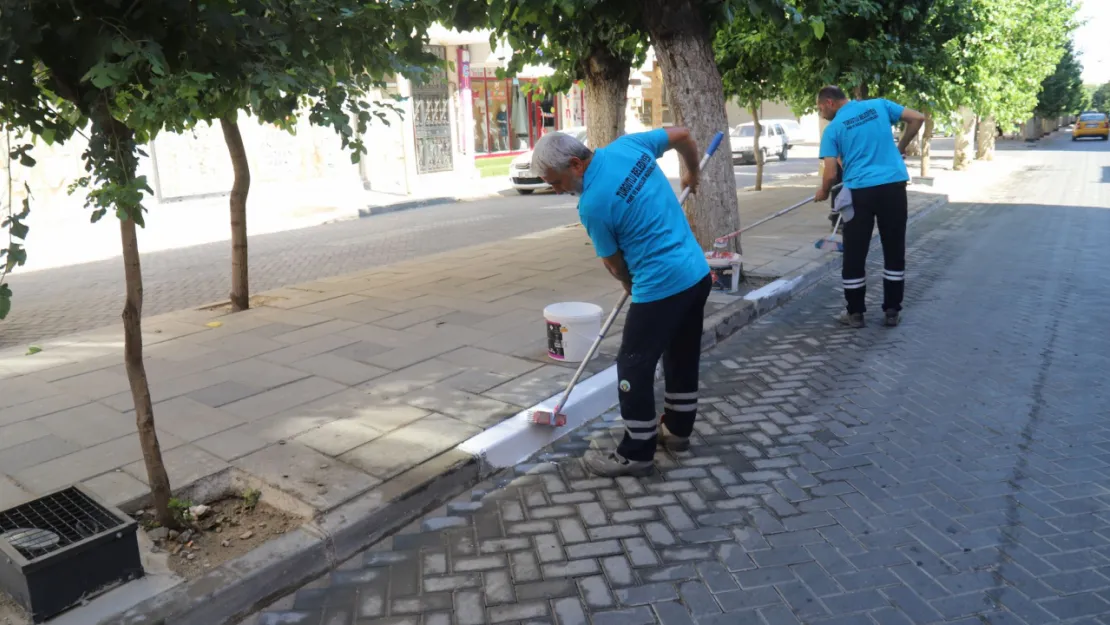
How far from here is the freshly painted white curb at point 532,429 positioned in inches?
172

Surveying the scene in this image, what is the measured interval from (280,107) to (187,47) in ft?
5.33

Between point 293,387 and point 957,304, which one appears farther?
point 957,304

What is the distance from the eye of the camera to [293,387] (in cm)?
546

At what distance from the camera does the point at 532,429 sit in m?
4.66

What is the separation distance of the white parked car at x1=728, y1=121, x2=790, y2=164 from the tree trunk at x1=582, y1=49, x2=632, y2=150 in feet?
65.3

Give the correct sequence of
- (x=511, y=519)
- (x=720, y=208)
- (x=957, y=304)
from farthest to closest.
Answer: (x=720, y=208)
(x=957, y=304)
(x=511, y=519)

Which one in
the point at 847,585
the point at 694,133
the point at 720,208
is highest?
the point at 694,133

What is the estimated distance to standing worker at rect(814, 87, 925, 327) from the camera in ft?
21.3

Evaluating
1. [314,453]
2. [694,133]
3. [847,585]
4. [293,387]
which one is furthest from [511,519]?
[694,133]

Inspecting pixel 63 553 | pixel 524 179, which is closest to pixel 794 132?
pixel 524 179

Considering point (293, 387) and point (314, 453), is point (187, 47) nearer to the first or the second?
point (314, 453)

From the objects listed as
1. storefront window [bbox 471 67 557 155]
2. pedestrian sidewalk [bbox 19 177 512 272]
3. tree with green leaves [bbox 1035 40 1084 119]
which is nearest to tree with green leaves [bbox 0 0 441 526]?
pedestrian sidewalk [bbox 19 177 512 272]

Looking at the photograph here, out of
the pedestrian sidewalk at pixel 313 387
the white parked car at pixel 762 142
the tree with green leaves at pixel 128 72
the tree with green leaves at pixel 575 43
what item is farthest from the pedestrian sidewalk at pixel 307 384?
the white parked car at pixel 762 142

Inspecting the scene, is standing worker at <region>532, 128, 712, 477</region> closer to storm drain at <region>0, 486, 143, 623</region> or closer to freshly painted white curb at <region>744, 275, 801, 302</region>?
storm drain at <region>0, 486, 143, 623</region>
